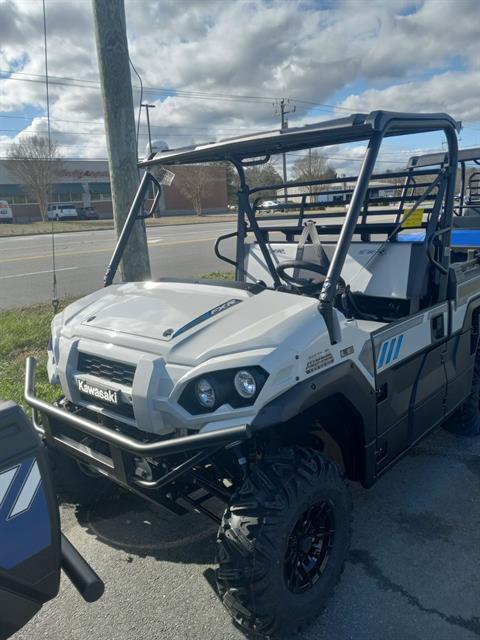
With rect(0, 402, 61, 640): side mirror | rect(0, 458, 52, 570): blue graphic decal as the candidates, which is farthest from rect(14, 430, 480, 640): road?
rect(0, 458, 52, 570): blue graphic decal

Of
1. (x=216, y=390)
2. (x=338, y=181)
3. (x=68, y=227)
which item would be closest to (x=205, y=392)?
(x=216, y=390)

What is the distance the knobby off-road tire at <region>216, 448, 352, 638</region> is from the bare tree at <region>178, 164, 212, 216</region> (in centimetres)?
4560

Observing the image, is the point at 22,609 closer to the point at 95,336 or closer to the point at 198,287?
the point at 95,336

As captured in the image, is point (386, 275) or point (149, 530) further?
point (386, 275)

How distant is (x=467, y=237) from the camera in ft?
17.7

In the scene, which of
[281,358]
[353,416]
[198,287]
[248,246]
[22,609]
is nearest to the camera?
[22,609]

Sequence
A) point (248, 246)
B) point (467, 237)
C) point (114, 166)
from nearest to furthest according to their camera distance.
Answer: point (248, 246)
point (114, 166)
point (467, 237)

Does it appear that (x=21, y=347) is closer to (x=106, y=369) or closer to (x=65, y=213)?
(x=106, y=369)

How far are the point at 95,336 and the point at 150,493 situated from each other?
0.79m

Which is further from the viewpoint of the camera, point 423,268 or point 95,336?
point 423,268

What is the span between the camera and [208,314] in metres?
2.45

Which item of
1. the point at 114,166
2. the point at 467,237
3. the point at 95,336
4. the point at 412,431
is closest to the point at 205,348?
the point at 95,336

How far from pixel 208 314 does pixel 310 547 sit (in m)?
1.13

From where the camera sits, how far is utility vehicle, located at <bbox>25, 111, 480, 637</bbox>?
208 cm
